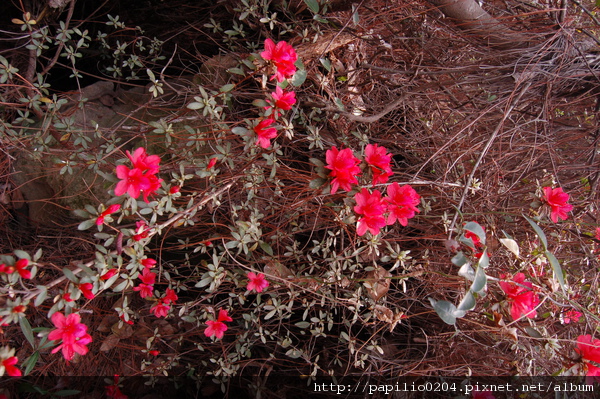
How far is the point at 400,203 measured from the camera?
1.23 metres

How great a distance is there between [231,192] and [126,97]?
3.24 ft

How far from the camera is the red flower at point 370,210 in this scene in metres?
1.18

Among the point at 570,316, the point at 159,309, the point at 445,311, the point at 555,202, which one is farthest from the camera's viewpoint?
the point at 570,316

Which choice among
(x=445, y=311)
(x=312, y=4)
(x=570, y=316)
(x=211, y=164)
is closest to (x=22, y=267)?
(x=211, y=164)

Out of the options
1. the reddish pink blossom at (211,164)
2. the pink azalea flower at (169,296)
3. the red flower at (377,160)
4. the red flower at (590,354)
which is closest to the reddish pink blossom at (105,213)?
the reddish pink blossom at (211,164)

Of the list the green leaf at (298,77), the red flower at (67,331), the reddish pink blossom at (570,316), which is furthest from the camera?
the reddish pink blossom at (570,316)

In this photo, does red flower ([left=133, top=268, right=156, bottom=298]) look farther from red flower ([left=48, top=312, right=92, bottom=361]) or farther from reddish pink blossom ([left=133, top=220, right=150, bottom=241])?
red flower ([left=48, top=312, right=92, bottom=361])

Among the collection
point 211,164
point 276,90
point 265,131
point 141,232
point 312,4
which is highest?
point 312,4

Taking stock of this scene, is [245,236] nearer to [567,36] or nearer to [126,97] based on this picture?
[126,97]

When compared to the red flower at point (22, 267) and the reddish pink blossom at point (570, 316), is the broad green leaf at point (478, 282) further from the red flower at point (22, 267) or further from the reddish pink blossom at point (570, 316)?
the red flower at point (22, 267)

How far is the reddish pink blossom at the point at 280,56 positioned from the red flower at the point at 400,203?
1.82 feet

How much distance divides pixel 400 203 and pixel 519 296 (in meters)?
0.56

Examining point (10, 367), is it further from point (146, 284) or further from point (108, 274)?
point (146, 284)

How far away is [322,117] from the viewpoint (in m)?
1.83
